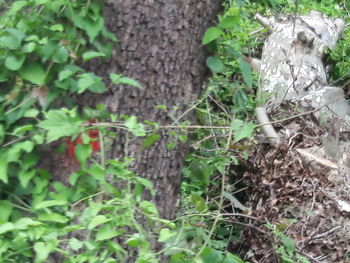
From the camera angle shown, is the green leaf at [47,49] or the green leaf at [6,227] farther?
the green leaf at [47,49]

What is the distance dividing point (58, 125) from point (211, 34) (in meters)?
0.83

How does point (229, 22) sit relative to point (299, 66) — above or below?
above

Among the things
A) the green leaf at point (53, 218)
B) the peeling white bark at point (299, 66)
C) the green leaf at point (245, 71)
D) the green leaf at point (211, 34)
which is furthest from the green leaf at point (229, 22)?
the peeling white bark at point (299, 66)

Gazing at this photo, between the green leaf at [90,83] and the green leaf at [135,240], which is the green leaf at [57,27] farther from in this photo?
the green leaf at [135,240]

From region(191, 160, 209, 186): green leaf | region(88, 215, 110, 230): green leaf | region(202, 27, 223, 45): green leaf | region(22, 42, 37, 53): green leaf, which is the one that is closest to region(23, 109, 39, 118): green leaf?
region(22, 42, 37, 53): green leaf

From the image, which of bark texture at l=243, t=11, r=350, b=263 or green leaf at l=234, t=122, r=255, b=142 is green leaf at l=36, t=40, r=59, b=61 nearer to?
green leaf at l=234, t=122, r=255, b=142

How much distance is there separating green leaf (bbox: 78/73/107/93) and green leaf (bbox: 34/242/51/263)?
0.63 m

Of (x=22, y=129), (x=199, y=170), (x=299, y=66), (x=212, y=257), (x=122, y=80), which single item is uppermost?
(x=122, y=80)

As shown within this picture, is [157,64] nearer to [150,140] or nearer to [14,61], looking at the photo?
[150,140]

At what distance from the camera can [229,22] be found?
9.52ft

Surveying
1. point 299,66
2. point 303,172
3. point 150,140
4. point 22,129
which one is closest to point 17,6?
point 22,129

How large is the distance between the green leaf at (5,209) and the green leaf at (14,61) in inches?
21.4

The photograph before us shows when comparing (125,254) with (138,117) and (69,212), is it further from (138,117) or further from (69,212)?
(138,117)

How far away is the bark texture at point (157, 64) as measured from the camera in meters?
2.77
